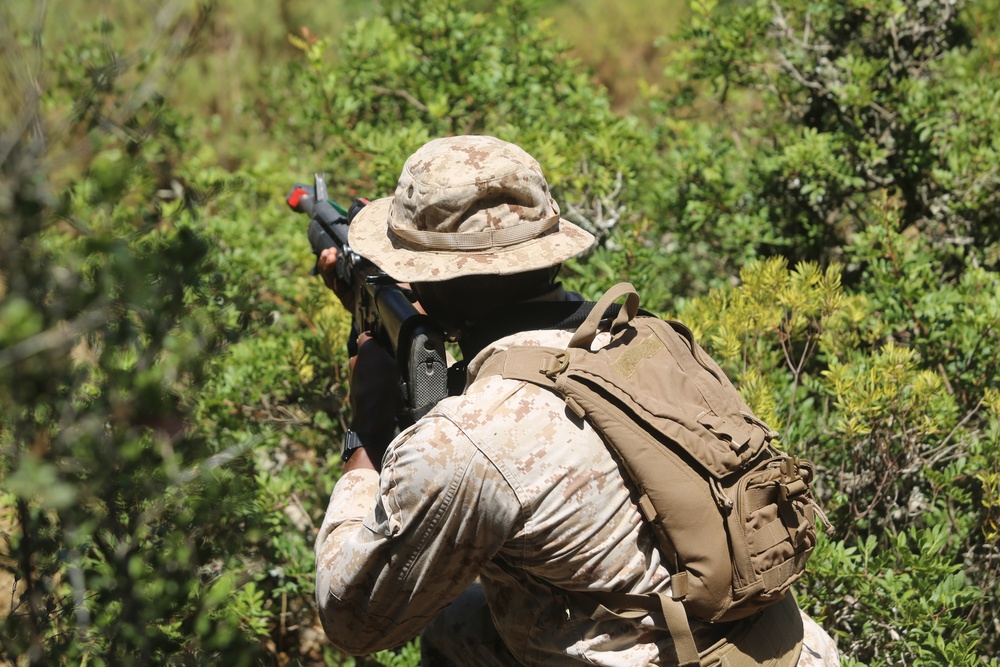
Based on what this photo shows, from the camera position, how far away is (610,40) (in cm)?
1157

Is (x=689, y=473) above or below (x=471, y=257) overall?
below

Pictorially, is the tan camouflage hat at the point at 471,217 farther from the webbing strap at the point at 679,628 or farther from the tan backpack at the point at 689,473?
the webbing strap at the point at 679,628

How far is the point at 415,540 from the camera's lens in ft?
5.69

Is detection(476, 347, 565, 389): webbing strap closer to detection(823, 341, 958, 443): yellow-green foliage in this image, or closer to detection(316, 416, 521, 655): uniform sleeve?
detection(316, 416, 521, 655): uniform sleeve

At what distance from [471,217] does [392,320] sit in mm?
356

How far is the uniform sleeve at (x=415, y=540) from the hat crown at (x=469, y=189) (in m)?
0.48

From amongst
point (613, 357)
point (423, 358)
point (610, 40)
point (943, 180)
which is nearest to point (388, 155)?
point (423, 358)

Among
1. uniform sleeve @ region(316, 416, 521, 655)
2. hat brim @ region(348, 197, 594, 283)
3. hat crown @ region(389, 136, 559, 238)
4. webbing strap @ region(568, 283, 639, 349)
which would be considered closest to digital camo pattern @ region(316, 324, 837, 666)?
uniform sleeve @ region(316, 416, 521, 655)

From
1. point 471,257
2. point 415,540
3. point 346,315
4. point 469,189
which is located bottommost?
point 346,315

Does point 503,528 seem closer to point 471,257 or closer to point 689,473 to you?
point 689,473

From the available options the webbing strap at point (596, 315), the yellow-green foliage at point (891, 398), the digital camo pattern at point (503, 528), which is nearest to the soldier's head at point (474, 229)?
the webbing strap at point (596, 315)

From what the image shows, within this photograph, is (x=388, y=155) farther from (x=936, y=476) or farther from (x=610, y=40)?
(x=610, y=40)

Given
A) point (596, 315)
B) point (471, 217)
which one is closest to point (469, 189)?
point (471, 217)

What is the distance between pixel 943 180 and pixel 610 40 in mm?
8596
